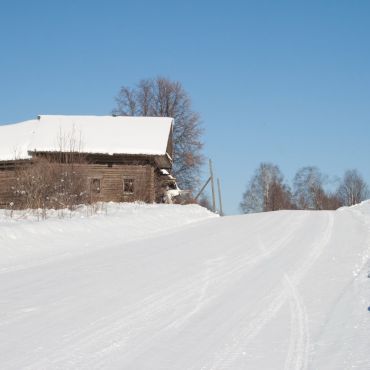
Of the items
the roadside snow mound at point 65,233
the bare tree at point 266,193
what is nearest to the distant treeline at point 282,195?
the bare tree at point 266,193

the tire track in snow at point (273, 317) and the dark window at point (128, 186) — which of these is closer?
the tire track in snow at point (273, 317)

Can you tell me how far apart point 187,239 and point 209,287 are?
17.7 ft

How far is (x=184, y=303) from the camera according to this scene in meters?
5.88

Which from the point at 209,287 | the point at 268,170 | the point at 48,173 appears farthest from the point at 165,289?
the point at 268,170

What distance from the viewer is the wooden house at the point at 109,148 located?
102ft

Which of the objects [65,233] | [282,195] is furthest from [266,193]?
[65,233]

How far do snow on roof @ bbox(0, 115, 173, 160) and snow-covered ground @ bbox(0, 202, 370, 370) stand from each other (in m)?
20.1

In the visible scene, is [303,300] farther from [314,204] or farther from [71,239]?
[314,204]

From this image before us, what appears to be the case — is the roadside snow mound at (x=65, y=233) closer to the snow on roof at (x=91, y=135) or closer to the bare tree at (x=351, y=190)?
the snow on roof at (x=91, y=135)

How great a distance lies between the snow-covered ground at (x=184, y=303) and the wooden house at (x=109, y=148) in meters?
19.6

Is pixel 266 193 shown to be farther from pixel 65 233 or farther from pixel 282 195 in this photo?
pixel 65 233

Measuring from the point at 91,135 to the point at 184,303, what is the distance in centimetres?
2779

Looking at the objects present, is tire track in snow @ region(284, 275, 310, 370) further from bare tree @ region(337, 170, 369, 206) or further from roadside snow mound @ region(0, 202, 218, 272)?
bare tree @ region(337, 170, 369, 206)

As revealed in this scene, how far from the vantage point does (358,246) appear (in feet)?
33.1
